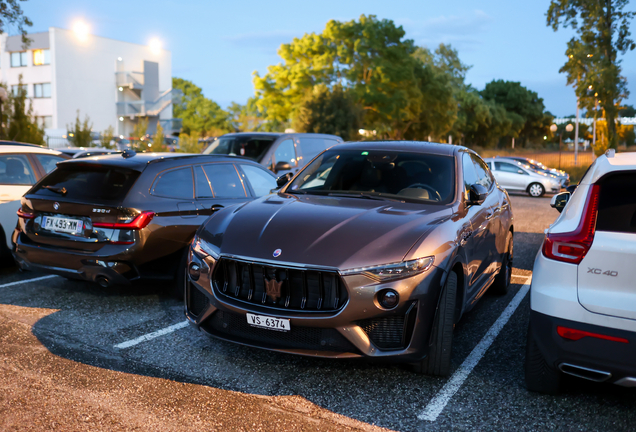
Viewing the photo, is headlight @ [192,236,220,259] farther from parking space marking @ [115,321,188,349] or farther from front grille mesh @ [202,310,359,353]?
parking space marking @ [115,321,188,349]

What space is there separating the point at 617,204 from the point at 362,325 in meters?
1.69

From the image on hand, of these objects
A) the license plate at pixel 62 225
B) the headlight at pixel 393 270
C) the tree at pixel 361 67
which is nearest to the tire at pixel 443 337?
the headlight at pixel 393 270

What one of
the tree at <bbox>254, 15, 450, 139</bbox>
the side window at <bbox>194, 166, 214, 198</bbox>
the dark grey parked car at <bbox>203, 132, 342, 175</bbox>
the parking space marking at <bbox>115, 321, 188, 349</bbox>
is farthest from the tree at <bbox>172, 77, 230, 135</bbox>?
the parking space marking at <bbox>115, 321, 188, 349</bbox>

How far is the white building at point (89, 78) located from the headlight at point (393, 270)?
54953mm

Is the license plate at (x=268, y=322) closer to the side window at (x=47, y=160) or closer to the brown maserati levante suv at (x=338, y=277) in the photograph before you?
the brown maserati levante suv at (x=338, y=277)

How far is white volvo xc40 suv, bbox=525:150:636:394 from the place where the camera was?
3326 millimetres

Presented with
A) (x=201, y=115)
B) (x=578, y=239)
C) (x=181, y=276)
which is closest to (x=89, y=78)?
(x=201, y=115)

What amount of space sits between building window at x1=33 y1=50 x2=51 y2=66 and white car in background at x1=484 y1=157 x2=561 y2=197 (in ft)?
155

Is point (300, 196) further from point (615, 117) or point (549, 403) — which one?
point (615, 117)

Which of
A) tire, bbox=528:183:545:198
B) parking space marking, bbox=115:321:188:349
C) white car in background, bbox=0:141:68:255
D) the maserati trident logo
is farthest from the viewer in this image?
tire, bbox=528:183:545:198

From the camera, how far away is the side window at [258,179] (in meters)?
7.38

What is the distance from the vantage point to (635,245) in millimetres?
3316

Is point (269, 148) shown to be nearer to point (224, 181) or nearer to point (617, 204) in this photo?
point (224, 181)

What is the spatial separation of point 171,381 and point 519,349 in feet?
9.23
